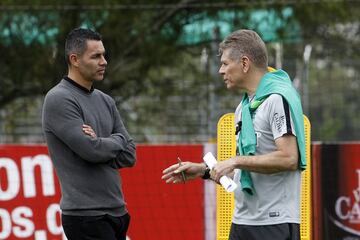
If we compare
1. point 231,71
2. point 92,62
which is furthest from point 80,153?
point 231,71

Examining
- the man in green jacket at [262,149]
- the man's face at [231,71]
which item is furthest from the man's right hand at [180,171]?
the man's face at [231,71]

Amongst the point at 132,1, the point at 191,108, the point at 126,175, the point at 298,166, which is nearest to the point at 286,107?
the point at 298,166

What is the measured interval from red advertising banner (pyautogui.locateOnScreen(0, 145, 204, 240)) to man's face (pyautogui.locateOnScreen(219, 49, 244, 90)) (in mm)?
4111

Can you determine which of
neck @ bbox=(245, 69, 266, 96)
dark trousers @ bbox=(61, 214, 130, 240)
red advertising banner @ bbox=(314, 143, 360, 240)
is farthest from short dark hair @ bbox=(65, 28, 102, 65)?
red advertising banner @ bbox=(314, 143, 360, 240)

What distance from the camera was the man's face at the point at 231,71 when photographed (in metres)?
5.49

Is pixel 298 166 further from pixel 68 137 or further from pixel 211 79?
pixel 211 79

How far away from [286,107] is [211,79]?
9.32m

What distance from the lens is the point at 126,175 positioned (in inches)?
384

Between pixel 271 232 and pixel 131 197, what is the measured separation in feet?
14.4

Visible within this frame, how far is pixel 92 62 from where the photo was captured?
621cm

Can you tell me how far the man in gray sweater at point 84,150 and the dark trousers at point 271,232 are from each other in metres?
0.93

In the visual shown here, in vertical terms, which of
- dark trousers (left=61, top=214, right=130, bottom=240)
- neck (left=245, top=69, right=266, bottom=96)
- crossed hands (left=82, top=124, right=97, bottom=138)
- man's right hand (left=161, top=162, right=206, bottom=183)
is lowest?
dark trousers (left=61, top=214, right=130, bottom=240)

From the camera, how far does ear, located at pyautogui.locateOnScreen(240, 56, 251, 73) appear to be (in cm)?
546

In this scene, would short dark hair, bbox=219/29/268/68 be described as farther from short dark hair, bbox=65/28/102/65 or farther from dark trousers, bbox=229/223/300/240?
short dark hair, bbox=65/28/102/65
